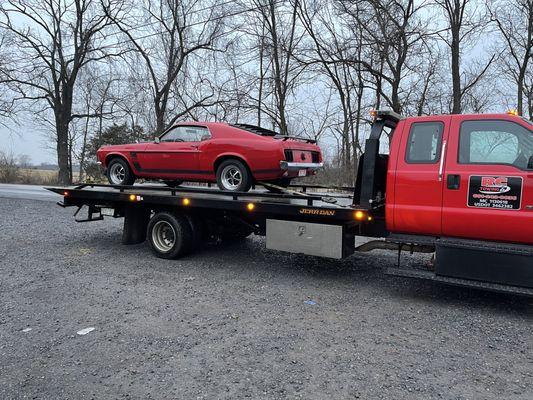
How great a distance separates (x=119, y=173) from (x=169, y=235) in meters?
1.88

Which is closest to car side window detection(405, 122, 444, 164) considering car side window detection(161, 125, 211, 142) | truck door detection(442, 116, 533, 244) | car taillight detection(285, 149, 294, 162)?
truck door detection(442, 116, 533, 244)

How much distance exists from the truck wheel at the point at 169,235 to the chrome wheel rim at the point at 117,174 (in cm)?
155

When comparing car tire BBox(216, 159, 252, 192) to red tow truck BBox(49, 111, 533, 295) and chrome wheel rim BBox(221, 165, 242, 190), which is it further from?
red tow truck BBox(49, 111, 533, 295)

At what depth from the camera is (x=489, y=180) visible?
5.00 meters

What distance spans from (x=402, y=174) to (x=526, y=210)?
4.58ft

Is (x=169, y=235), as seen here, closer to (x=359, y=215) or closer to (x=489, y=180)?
(x=359, y=215)

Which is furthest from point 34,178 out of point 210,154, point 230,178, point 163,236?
point 230,178

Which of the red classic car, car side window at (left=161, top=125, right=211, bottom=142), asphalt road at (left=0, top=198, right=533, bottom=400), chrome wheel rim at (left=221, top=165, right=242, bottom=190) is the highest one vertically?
car side window at (left=161, top=125, right=211, bottom=142)

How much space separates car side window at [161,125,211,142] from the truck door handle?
3.90m

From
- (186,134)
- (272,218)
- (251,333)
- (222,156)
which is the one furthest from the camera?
(186,134)

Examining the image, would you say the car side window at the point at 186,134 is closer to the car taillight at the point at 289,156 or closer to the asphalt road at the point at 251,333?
the car taillight at the point at 289,156

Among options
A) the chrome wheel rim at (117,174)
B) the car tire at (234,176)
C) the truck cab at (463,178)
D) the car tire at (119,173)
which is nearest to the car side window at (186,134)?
the car tire at (234,176)

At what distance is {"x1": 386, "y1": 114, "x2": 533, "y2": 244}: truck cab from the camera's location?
4910 mm

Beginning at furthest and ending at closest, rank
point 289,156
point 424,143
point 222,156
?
1. point 222,156
2. point 289,156
3. point 424,143
